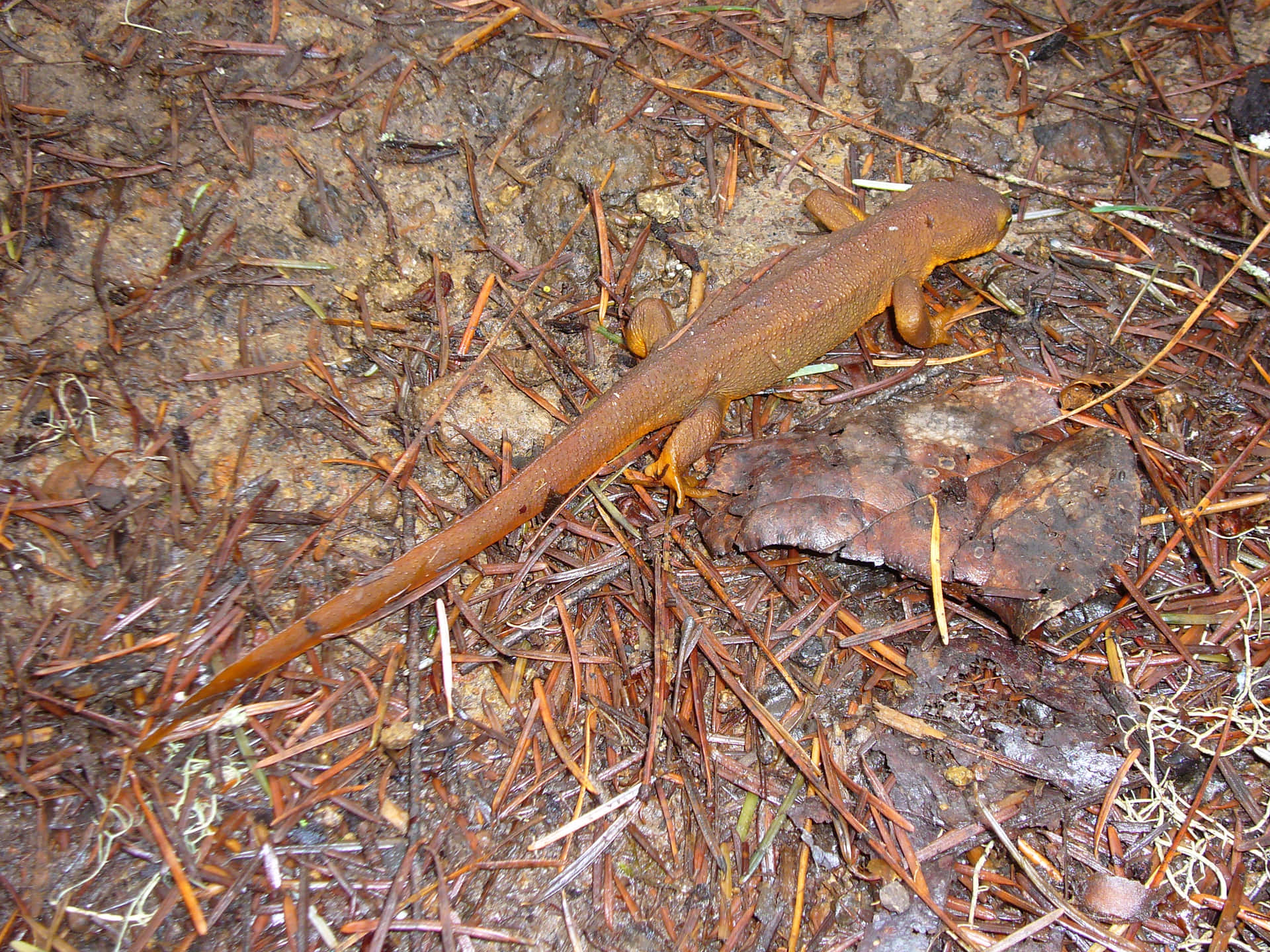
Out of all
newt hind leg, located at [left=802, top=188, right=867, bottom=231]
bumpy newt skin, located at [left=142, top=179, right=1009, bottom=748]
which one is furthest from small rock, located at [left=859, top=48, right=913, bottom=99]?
newt hind leg, located at [left=802, top=188, right=867, bottom=231]

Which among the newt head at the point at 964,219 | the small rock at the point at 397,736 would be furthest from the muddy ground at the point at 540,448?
the newt head at the point at 964,219

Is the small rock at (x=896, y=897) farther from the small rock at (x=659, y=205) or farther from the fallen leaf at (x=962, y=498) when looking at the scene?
the small rock at (x=659, y=205)

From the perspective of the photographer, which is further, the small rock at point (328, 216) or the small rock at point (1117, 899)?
the small rock at point (328, 216)

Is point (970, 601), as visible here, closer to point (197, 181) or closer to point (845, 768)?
point (845, 768)

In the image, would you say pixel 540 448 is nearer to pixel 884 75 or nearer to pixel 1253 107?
pixel 884 75

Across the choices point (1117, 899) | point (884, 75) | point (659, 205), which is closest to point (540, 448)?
point (659, 205)

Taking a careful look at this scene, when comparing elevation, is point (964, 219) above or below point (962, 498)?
above

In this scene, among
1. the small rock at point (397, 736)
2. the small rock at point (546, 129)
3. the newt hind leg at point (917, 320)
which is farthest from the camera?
the small rock at point (546, 129)
